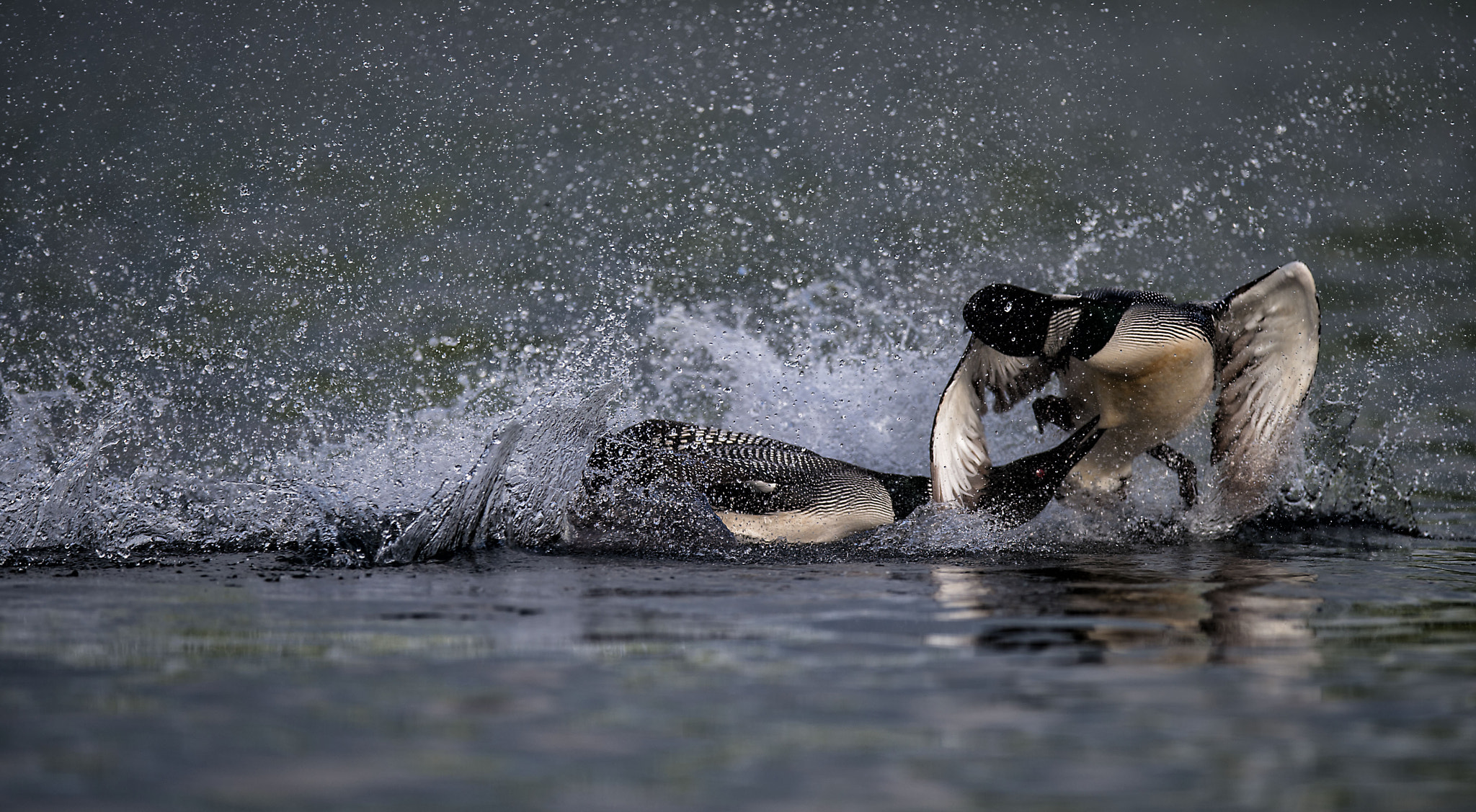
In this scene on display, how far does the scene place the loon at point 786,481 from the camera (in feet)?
20.1

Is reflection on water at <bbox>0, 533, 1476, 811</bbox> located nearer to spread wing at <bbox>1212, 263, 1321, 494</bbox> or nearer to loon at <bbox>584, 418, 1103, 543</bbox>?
loon at <bbox>584, 418, 1103, 543</bbox>

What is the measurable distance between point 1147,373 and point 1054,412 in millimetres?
756

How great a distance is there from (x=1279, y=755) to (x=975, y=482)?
13.6 feet

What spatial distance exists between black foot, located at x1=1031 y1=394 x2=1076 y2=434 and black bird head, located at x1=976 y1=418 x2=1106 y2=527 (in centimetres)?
24

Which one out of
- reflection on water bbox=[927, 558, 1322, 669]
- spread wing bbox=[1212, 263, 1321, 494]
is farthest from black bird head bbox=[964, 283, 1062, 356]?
reflection on water bbox=[927, 558, 1322, 669]

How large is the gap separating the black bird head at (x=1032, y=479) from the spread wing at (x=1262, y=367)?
0.71 m

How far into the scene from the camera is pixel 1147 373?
630 cm

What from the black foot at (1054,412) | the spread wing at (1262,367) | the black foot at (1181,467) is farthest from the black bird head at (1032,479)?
the spread wing at (1262,367)

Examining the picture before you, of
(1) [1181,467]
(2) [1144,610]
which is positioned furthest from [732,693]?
(1) [1181,467]

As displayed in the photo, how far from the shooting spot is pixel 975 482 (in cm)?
648

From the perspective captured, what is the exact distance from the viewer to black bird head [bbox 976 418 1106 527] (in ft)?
20.7

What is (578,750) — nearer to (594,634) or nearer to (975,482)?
(594,634)

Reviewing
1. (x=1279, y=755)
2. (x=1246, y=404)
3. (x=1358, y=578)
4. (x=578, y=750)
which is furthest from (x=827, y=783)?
(x=1246, y=404)

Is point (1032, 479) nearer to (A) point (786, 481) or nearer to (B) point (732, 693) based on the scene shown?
(A) point (786, 481)
